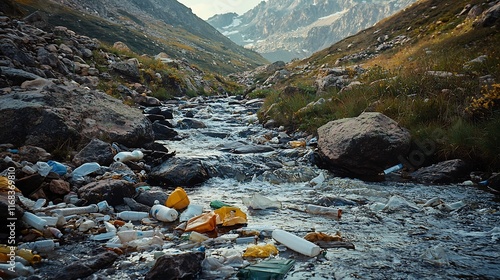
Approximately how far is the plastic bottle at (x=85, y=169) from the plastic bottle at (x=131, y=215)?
1.37 meters

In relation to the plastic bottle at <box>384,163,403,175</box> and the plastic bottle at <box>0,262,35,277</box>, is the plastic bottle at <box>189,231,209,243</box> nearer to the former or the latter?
the plastic bottle at <box>0,262,35,277</box>

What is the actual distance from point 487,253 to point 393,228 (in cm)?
96

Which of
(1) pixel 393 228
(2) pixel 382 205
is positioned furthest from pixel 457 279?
(2) pixel 382 205

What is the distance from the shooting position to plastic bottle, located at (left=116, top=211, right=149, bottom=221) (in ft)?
14.1

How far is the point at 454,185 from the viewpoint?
19.4 ft

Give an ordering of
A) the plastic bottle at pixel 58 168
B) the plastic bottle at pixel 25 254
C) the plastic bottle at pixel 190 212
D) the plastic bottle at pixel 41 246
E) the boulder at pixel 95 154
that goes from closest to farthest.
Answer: the plastic bottle at pixel 25 254 → the plastic bottle at pixel 41 246 → the plastic bottle at pixel 190 212 → the plastic bottle at pixel 58 168 → the boulder at pixel 95 154

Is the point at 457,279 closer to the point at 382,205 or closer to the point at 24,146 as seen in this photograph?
the point at 382,205

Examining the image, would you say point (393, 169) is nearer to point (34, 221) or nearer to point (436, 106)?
point (436, 106)

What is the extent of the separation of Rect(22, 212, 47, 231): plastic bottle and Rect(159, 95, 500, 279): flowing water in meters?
2.17

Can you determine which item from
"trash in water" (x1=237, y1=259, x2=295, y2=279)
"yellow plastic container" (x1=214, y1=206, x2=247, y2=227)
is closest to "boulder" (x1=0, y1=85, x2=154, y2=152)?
"yellow plastic container" (x1=214, y1=206, x2=247, y2=227)

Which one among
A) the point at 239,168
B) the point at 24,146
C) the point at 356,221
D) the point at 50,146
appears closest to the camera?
the point at 356,221

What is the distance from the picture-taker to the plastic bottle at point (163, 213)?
14.1ft

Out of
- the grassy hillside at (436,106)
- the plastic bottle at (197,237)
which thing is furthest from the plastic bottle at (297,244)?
the grassy hillside at (436,106)

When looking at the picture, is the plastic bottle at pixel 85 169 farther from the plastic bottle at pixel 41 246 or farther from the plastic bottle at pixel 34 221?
the plastic bottle at pixel 41 246
